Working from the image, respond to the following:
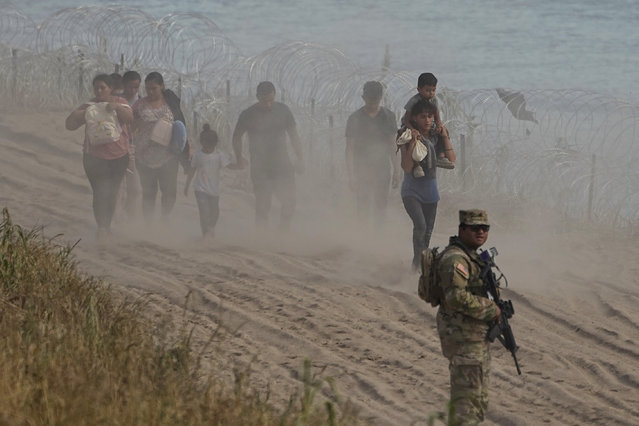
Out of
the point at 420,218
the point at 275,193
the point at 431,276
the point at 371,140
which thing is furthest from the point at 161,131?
the point at 431,276

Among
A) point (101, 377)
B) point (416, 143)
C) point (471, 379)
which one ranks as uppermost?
point (416, 143)

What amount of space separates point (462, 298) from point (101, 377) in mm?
1710

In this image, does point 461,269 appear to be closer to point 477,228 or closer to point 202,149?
point 477,228

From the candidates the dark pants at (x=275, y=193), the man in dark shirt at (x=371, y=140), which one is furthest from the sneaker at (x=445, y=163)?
Answer: the dark pants at (x=275, y=193)

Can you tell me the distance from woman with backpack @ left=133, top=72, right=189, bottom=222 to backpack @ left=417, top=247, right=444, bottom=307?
6924 millimetres

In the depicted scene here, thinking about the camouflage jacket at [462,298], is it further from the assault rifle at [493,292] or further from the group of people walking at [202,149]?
the group of people walking at [202,149]

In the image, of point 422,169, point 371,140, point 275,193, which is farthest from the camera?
point 275,193

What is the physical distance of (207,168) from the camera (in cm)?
1225

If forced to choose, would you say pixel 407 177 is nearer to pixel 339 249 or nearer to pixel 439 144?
pixel 439 144

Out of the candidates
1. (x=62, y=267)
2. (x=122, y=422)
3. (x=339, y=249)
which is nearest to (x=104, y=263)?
(x=339, y=249)

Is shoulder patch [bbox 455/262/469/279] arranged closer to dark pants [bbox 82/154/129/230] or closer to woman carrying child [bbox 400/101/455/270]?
woman carrying child [bbox 400/101/455/270]

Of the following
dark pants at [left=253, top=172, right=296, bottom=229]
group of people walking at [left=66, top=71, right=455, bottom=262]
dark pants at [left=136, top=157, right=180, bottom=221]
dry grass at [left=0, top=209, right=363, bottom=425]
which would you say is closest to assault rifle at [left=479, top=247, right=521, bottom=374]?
dry grass at [left=0, top=209, right=363, bottom=425]

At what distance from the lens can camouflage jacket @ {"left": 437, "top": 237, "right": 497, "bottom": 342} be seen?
5547mm

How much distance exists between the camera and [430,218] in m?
9.92
